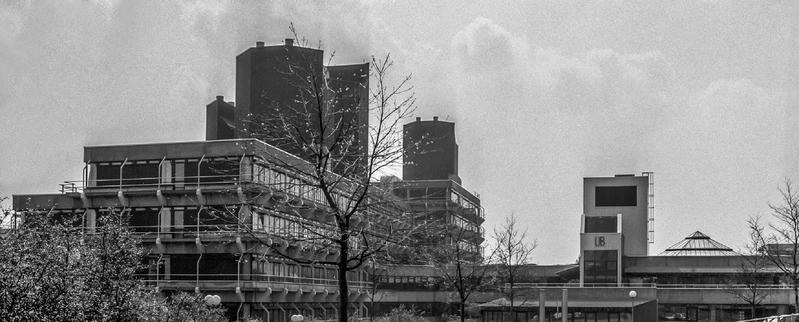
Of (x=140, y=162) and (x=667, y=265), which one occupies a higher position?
(x=140, y=162)

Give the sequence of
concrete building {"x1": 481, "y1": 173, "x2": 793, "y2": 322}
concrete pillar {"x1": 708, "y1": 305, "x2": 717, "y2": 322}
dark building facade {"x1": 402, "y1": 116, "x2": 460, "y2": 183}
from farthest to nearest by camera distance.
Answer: dark building facade {"x1": 402, "y1": 116, "x2": 460, "y2": 183} < concrete pillar {"x1": 708, "y1": 305, "x2": 717, "y2": 322} < concrete building {"x1": 481, "y1": 173, "x2": 793, "y2": 322}

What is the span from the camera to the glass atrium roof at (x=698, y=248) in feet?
357

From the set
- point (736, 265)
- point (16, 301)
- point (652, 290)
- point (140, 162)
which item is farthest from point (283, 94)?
point (16, 301)

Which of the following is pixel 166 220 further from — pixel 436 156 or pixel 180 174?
pixel 436 156

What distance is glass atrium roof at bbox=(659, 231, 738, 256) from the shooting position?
10894cm

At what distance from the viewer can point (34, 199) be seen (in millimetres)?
76500

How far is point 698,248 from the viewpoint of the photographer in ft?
361

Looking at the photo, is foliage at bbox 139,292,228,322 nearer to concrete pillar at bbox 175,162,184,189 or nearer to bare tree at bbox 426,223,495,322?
concrete pillar at bbox 175,162,184,189

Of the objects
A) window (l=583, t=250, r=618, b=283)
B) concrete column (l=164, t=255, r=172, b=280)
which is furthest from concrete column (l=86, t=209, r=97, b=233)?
window (l=583, t=250, r=618, b=283)

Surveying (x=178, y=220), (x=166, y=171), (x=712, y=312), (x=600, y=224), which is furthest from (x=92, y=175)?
(x=600, y=224)

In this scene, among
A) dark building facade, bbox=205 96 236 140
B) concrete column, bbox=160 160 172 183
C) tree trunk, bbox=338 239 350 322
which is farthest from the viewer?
dark building facade, bbox=205 96 236 140

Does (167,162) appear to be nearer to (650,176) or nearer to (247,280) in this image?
(247,280)

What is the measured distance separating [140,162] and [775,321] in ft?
162

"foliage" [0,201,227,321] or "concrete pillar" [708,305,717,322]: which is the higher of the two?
"foliage" [0,201,227,321]
